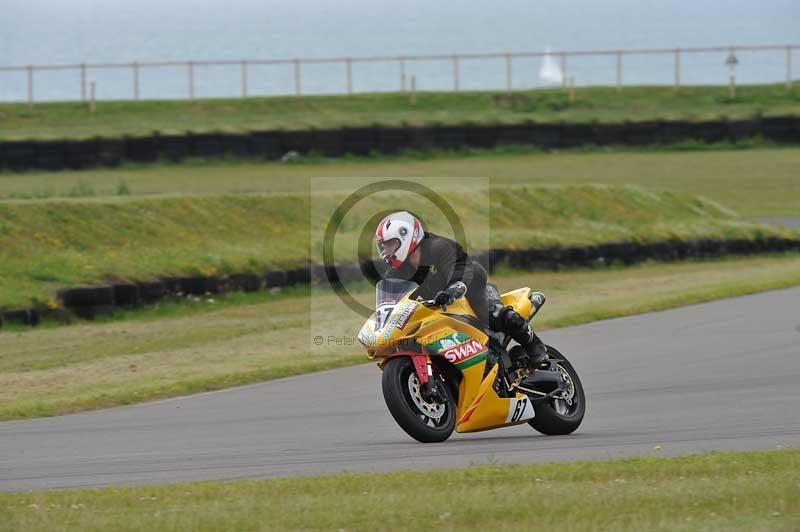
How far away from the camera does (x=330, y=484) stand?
7.30 metres

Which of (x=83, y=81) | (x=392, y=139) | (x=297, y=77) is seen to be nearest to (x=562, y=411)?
(x=392, y=139)

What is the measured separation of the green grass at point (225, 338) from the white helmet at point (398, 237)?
405 cm

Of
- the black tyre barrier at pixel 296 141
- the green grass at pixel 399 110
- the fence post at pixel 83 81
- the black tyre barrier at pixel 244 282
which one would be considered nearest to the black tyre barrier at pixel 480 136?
the green grass at pixel 399 110

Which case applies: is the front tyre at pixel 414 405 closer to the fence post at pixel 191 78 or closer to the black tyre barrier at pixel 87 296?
the black tyre barrier at pixel 87 296

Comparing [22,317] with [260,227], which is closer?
[22,317]

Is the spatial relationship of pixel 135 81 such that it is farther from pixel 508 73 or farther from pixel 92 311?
pixel 92 311

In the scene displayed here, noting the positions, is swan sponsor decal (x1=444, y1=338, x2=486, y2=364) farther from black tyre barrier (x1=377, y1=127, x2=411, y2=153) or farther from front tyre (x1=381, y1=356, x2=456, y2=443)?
black tyre barrier (x1=377, y1=127, x2=411, y2=153)

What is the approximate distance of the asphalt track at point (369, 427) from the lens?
27.3 feet

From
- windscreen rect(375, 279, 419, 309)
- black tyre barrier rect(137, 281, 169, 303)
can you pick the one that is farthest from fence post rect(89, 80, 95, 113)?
windscreen rect(375, 279, 419, 309)

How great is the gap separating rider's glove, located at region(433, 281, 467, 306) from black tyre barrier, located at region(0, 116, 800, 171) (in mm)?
27285

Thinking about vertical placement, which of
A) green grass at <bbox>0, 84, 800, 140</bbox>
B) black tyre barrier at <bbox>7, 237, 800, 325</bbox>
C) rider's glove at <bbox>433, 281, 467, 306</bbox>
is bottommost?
black tyre barrier at <bbox>7, 237, 800, 325</bbox>

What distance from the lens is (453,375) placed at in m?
9.20

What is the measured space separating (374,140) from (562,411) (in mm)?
30909

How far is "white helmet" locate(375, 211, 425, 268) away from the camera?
8812 mm
